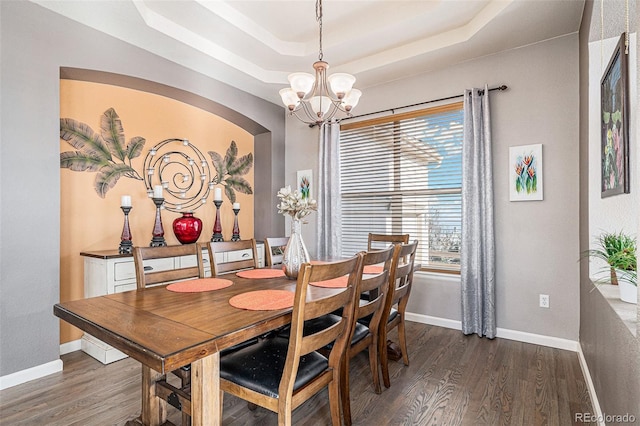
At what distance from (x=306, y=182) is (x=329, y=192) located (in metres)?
0.49

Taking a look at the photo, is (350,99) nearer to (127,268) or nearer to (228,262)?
(228,262)

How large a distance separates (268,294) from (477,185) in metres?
2.39

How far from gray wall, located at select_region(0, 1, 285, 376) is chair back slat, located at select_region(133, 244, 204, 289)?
1.13 m

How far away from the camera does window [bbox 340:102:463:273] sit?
3.48 meters

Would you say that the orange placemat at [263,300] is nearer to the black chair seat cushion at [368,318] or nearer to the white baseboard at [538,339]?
the black chair seat cushion at [368,318]

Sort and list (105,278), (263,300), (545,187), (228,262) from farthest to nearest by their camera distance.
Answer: (545,187) → (105,278) → (228,262) → (263,300)

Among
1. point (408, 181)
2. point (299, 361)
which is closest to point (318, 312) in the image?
point (299, 361)

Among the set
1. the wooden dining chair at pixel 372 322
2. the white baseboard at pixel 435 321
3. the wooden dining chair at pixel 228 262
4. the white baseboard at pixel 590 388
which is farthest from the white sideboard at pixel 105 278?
A: the white baseboard at pixel 590 388

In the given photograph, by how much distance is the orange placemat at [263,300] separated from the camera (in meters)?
1.48

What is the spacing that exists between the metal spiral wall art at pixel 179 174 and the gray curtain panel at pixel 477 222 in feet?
9.66

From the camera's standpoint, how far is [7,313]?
90.7 inches

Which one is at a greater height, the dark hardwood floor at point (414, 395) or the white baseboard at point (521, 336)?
the white baseboard at point (521, 336)

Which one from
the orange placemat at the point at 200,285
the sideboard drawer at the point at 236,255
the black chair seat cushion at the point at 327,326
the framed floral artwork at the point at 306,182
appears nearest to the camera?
the orange placemat at the point at 200,285

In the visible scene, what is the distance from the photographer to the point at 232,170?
172 inches
